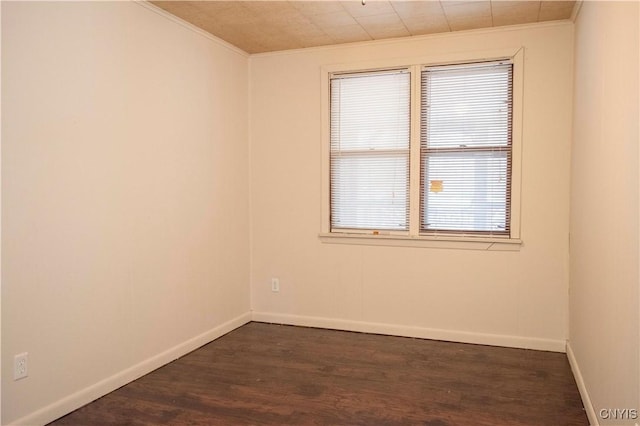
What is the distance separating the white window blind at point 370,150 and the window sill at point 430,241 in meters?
0.10

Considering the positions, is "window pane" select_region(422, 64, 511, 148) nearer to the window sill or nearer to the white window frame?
the white window frame

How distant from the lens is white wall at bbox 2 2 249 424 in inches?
97.3

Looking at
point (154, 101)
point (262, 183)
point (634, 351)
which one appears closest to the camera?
point (634, 351)

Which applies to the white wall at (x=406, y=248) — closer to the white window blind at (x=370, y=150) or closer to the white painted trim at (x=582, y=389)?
the white window blind at (x=370, y=150)

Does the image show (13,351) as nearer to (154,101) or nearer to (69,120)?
(69,120)

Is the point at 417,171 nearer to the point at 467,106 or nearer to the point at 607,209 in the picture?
the point at 467,106

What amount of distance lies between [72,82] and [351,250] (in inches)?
100.0

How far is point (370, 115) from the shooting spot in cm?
423

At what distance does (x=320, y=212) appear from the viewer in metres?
4.41

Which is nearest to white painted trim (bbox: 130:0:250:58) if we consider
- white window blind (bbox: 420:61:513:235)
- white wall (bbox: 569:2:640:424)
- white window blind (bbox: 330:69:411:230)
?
white window blind (bbox: 330:69:411:230)

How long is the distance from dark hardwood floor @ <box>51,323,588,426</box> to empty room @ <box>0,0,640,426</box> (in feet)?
0.07

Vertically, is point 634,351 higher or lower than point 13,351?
higher

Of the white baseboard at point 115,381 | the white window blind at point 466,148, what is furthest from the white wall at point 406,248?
the white baseboard at point 115,381

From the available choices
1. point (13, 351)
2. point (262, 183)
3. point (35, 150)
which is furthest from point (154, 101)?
point (13, 351)
